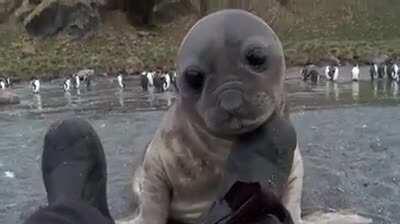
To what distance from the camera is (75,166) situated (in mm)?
3416

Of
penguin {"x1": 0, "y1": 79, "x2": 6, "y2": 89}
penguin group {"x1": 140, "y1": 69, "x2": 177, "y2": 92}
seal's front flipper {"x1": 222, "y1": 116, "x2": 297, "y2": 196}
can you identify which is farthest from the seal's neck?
penguin {"x1": 0, "y1": 79, "x2": 6, "y2": 89}

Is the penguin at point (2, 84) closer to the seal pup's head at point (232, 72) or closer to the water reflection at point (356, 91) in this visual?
the water reflection at point (356, 91)

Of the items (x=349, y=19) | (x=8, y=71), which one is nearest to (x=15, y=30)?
(x=8, y=71)

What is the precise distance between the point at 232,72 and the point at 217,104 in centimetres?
14

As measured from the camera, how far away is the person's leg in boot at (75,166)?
3184 millimetres

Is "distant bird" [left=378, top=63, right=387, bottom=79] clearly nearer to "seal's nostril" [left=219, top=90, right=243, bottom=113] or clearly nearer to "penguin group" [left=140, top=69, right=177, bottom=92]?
"penguin group" [left=140, top=69, right=177, bottom=92]

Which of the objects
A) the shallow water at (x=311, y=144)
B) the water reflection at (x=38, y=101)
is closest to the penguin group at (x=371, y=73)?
the shallow water at (x=311, y=144)

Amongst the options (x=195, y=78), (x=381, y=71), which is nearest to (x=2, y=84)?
(x=381, y=71)

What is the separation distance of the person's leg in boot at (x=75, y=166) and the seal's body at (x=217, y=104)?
45cm

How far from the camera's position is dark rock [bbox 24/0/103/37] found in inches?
1854

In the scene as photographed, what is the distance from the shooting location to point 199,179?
401 cm

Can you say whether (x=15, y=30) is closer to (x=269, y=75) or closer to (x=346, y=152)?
(x=346, y=152)

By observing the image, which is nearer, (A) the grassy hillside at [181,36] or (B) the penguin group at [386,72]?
(B) the penguin group at [386,72]

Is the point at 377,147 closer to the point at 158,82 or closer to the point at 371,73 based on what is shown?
the point at 158,82
